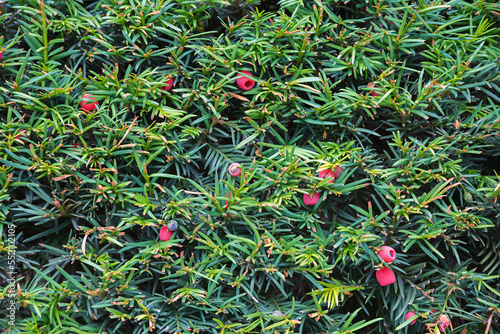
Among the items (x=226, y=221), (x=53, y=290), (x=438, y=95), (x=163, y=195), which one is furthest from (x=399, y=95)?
(x=53, y=290)

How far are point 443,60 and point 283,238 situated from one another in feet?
2.98

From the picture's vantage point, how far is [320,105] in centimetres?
146

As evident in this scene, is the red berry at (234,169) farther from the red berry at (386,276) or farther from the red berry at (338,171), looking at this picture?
the red berry at (386,276)

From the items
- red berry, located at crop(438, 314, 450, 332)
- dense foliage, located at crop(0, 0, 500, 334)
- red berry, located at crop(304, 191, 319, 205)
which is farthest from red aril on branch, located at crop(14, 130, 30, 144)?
red berry, located at crop(438, 314, 450, 332)

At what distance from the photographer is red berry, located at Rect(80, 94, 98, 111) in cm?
139

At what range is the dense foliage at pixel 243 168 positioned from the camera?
1.33 meters

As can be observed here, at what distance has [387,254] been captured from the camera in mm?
1319

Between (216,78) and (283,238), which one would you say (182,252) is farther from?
(216,78)

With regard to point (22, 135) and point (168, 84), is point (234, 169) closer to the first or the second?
point (168, 84)

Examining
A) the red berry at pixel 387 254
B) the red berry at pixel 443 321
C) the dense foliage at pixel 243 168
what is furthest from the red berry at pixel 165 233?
the red berry at pixel 443 321

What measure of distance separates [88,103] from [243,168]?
2.00 ft

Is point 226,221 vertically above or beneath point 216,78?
beneath

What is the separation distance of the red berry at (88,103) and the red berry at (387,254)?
44.8 inches

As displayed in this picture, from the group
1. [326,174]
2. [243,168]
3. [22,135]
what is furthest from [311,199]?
[22,135]
